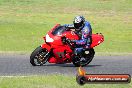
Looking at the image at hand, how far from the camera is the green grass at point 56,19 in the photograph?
2578cm

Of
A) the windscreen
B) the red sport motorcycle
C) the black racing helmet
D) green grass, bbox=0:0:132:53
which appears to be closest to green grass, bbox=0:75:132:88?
the red sport motorcycle

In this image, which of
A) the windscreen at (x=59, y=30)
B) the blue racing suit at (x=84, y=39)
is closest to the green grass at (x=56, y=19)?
the windscreen at (x=59, y=30)

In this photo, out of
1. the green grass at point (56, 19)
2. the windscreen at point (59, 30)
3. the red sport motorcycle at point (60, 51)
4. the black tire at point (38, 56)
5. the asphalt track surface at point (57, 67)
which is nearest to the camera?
the asphalt track surface at point (57, 67)

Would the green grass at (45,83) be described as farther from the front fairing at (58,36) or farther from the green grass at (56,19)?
the green grass at (56,19)

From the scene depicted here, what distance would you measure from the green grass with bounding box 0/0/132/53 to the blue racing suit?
257 inches

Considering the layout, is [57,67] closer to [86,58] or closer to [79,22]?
[86,58]

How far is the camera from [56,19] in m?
39.5

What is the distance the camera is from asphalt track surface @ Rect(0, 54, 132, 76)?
14.0 m

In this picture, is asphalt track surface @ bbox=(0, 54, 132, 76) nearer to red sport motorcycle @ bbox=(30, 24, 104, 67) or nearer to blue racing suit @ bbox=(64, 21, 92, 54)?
red sport motorcycle @ bbox=(30, 24, 104, 67)

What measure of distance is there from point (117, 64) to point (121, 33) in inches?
638

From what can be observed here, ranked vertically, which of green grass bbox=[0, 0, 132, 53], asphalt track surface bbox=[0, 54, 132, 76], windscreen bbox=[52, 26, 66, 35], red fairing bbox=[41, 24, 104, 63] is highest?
windscreen bbox=[52, 26, 66, 35]

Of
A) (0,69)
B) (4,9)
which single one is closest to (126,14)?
(4,9)

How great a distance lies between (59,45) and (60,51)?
20 centimetres

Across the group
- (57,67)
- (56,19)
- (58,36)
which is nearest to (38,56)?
(57,67)
